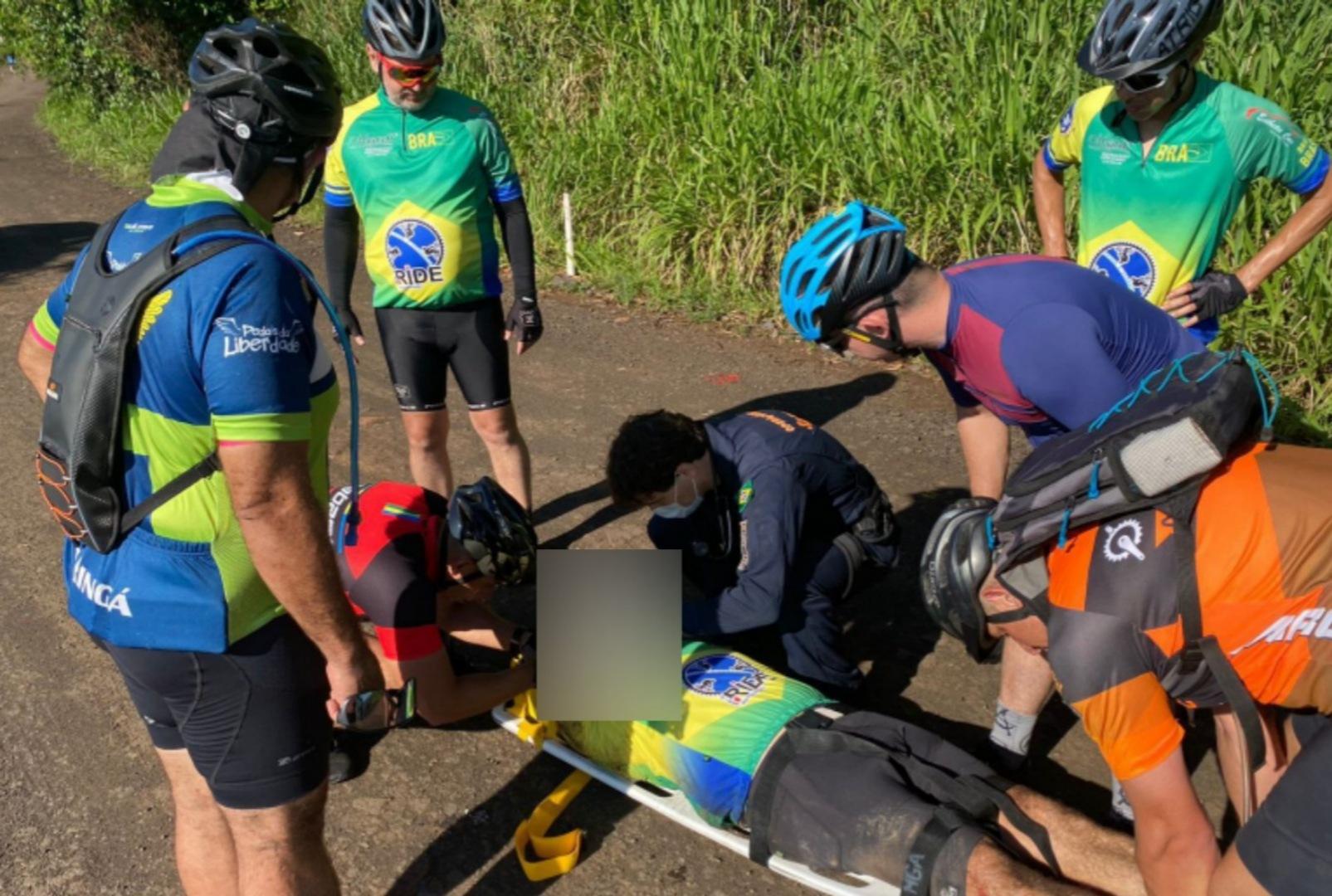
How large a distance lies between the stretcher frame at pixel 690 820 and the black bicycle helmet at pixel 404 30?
8.33 feet

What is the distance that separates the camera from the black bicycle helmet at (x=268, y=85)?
2344 mm

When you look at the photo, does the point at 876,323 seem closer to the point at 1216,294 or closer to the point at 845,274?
the point at 845,274

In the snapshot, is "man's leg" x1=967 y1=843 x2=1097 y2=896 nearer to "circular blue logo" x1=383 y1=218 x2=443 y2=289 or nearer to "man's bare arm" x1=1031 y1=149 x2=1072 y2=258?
"man's bare arm" x1=1031 y1=149 x2=1072 y2=258

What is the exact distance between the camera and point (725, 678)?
3535 mm

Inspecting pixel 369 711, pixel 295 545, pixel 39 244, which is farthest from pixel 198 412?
pixel 39 244

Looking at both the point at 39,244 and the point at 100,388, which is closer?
the point at 100,388

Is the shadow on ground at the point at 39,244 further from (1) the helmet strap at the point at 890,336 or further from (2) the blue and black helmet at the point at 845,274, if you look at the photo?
(1) the helmet strap at the point at 890,336

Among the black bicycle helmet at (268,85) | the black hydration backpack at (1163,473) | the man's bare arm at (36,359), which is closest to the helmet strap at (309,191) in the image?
the black bicycle helmet at (268,85)

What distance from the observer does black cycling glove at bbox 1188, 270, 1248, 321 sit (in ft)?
12.7

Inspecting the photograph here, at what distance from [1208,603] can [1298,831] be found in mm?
391

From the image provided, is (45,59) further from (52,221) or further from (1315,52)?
(1315,52)

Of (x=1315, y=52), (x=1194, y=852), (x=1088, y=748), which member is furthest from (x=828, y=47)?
(x=1194, y=852)

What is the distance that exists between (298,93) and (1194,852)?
226 centimetres

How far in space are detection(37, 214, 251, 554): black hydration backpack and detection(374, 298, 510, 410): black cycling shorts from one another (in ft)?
7.75
